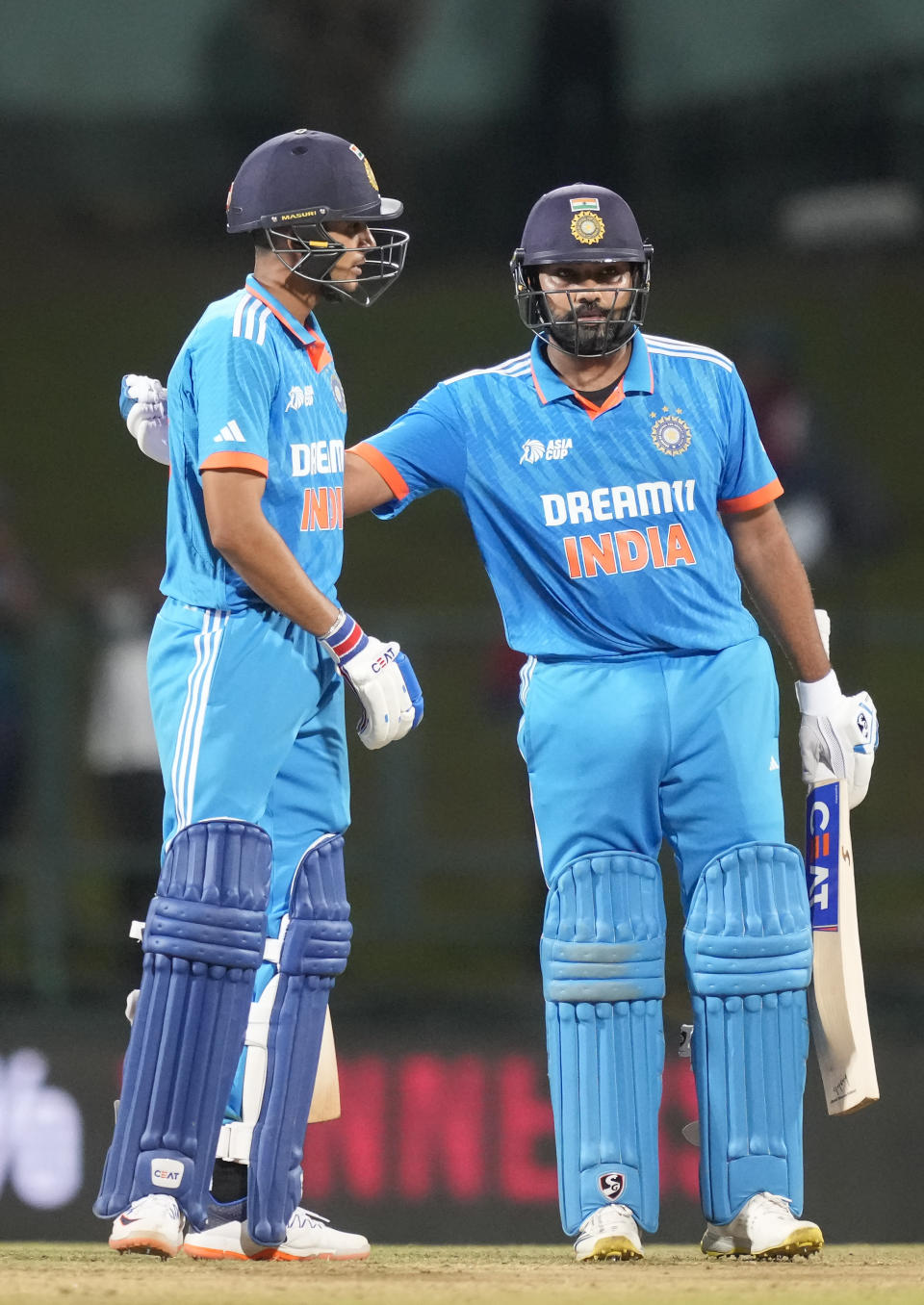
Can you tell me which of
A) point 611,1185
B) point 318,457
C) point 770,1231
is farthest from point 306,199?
point 770,1231

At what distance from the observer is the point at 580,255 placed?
3.43 meters

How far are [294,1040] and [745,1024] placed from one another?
0.69 m

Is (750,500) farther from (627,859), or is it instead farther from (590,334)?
(627,859)

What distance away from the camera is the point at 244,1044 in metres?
3.30

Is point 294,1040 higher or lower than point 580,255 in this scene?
lower

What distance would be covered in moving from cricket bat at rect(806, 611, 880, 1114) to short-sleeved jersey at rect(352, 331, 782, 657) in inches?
11.7

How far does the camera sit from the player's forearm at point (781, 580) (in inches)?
140

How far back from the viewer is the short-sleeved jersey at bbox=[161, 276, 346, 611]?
10.5ft

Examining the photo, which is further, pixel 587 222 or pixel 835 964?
pixel 835 964

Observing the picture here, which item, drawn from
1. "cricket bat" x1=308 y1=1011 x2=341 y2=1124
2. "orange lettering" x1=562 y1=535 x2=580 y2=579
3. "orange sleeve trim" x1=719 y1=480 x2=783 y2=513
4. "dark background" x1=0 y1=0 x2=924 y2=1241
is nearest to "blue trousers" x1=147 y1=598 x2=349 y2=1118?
"cricket bat" x1=308 y1=1011 x2=341 y2=1124

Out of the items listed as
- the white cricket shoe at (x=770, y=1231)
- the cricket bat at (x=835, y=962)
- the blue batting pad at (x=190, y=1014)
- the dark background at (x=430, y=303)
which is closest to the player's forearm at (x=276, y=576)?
the blue batting pad at (x=190, y=1014)

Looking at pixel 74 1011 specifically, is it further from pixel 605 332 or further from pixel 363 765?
pixel 605 332

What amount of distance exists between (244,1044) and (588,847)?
1.98 feet

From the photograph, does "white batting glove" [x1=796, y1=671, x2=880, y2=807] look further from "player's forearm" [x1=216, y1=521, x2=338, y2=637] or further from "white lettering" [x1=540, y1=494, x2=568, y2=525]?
"player's forearm" [x1=216, y1=521, x2=338, y2=637]
